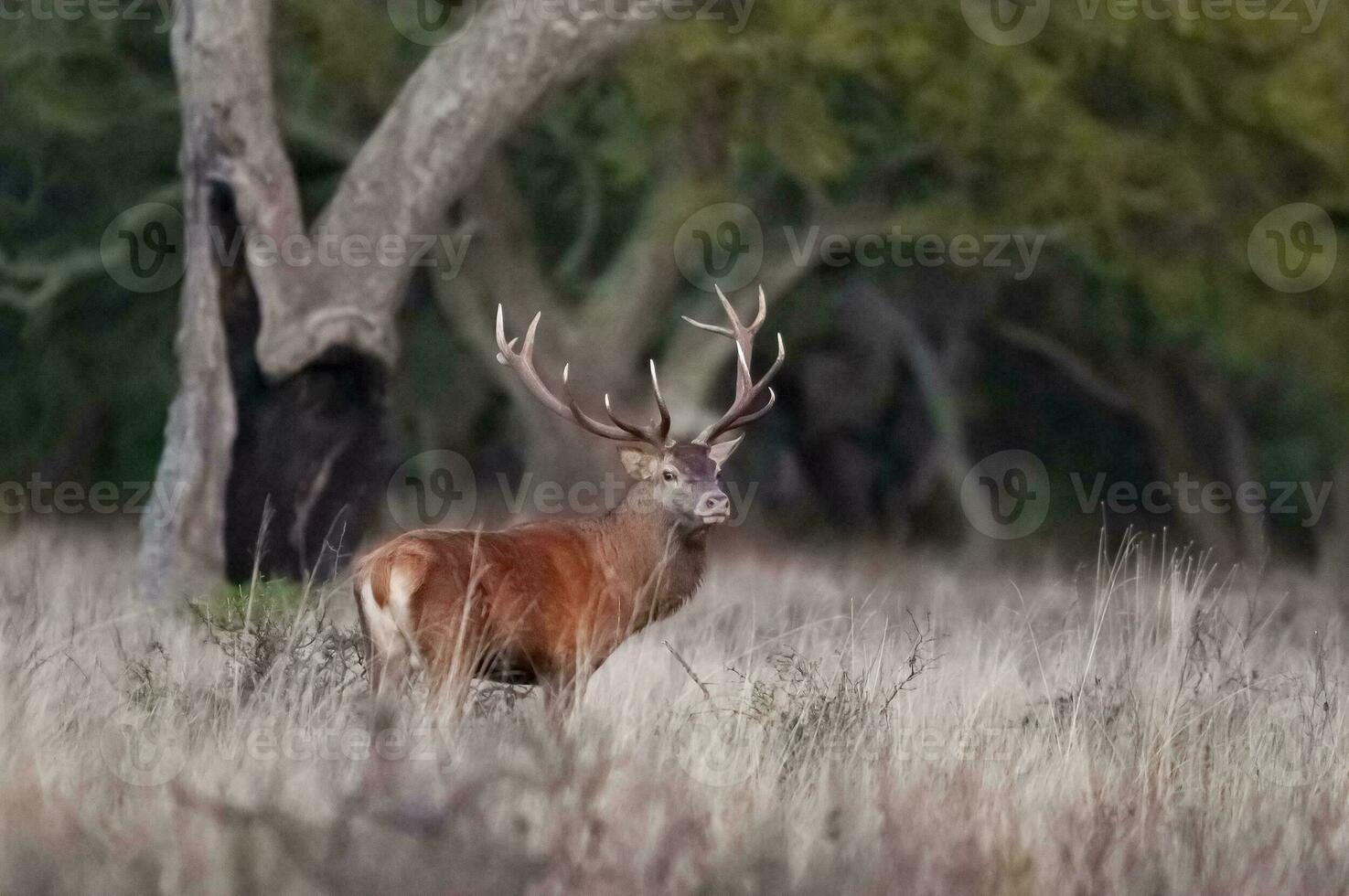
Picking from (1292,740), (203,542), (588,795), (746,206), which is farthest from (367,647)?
(746,206)

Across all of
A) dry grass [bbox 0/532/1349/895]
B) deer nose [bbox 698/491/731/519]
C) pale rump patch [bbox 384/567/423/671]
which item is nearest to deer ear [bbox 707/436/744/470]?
deer nose [bbox 698/491/731/519]

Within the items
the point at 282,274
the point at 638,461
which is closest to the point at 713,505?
the point at 638,461

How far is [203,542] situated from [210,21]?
2.61 meters

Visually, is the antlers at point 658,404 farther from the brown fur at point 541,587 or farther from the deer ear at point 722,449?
the brown fur at point 541,587

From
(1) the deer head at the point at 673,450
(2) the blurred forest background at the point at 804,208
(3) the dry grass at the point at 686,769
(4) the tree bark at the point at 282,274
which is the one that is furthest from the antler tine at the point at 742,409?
(2) the blurred forest background at the point at 804,208

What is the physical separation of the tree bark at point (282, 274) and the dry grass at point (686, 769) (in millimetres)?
2589

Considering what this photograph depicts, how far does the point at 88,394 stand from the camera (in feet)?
65.8

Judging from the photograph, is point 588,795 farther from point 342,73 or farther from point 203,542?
point 342,73

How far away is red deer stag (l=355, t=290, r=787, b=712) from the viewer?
6.55 metres

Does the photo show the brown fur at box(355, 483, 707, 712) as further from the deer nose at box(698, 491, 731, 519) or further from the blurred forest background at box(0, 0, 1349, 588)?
the blurred forest background at box(0, 0, 1349, 588)

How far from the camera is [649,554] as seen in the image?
24.5 ft

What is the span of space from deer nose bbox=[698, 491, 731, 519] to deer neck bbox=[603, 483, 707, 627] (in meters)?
0.17

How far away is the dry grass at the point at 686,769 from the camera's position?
5102mm

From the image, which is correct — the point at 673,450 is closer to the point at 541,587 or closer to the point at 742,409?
the point at 742,409
